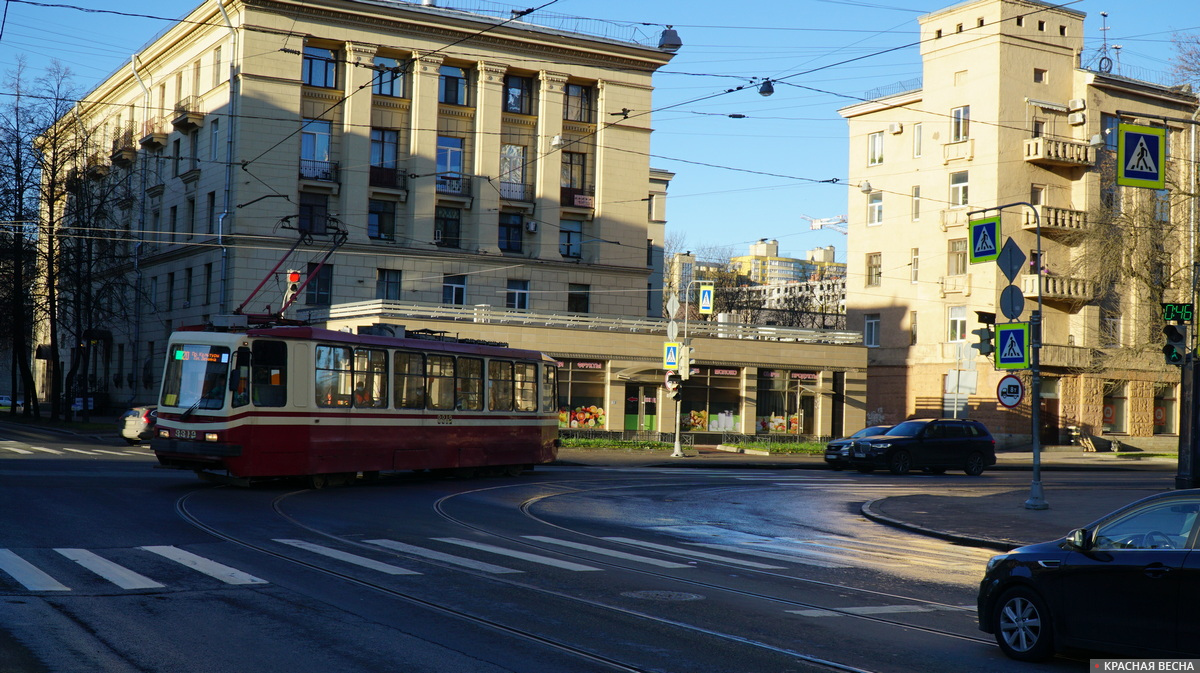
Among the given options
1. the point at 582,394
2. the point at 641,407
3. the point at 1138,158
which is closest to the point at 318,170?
the point at 582,394

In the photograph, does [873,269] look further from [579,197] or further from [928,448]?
[928,448]

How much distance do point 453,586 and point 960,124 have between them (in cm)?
4933

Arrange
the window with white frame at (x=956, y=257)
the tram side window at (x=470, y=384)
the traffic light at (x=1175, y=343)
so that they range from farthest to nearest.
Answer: the window with white frame at (x=956, y=257)
the tram side window at (x=470, y=384)
the traffic light at (x=1175, y=343)

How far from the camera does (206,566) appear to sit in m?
11.5

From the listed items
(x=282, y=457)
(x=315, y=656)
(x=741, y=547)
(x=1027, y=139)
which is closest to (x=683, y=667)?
(x=315, y=656)

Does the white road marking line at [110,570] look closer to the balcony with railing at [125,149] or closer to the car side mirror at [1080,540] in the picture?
the car side mirror at [1080,540]

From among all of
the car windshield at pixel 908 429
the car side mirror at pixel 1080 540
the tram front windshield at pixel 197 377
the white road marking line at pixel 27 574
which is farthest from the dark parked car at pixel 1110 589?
the car windshield at pixel 908 429

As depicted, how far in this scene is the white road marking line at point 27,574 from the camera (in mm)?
9992

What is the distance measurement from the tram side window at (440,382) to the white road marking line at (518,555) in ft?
32.1

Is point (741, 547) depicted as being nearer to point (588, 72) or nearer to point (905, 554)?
point (905, 554)

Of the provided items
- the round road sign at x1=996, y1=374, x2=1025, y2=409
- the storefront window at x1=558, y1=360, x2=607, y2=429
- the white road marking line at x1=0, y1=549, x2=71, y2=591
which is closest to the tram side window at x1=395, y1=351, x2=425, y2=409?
the white road marking line at x1=0, y1=549, x2=71, y2=591

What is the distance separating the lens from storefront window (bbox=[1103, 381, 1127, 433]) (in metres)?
56.5

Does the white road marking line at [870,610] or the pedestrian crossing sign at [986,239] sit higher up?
the pedestrian crossing sign at [986,239]

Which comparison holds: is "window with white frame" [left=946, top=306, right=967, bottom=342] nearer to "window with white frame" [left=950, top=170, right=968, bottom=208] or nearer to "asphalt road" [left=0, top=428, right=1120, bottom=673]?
"window with white frame" [left=950, top=170, right=968, bottom=208]
